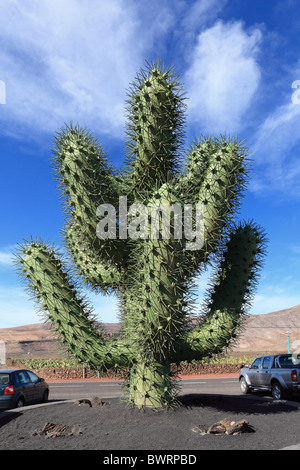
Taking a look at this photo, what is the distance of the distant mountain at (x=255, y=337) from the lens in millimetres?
46438

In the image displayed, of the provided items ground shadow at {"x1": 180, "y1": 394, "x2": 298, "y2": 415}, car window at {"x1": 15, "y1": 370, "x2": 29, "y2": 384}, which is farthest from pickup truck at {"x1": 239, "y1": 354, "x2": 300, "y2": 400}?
car window at {"x1": 15, "y1": 370, "x2": 29, "y2": 384}

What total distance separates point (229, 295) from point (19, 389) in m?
5.66

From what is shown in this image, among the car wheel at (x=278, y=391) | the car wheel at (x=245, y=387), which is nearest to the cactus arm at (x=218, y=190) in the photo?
the car wheel at (x=278, y=391)

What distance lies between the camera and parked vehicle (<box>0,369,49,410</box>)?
8969 mm

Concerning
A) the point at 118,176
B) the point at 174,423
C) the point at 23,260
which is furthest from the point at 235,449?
the point at 118,176

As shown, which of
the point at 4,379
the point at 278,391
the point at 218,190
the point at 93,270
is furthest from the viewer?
the point at 278,391

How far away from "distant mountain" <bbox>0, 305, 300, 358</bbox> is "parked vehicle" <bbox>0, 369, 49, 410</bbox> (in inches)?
1228

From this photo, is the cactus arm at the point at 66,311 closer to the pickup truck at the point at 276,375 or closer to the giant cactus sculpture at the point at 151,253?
the giant cactus sculpture at the point at 151,253

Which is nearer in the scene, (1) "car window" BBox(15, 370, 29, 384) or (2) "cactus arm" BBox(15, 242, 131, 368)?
(2) "cactus arm" BBox(15, 242, 131, 368)

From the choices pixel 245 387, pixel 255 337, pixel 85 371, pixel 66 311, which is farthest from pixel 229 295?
pixel 255 337

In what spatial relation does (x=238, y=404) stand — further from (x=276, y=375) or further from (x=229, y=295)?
(x=276, y=375)

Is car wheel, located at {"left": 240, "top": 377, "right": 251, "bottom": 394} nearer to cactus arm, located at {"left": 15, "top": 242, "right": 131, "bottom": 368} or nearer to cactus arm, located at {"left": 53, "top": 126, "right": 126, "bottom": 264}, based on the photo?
cactus arm, located at {"left": 15, "top": 242, "right": 131, "bottom": 368}

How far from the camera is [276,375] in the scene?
37.1 ft

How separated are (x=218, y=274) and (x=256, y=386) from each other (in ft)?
22.3
